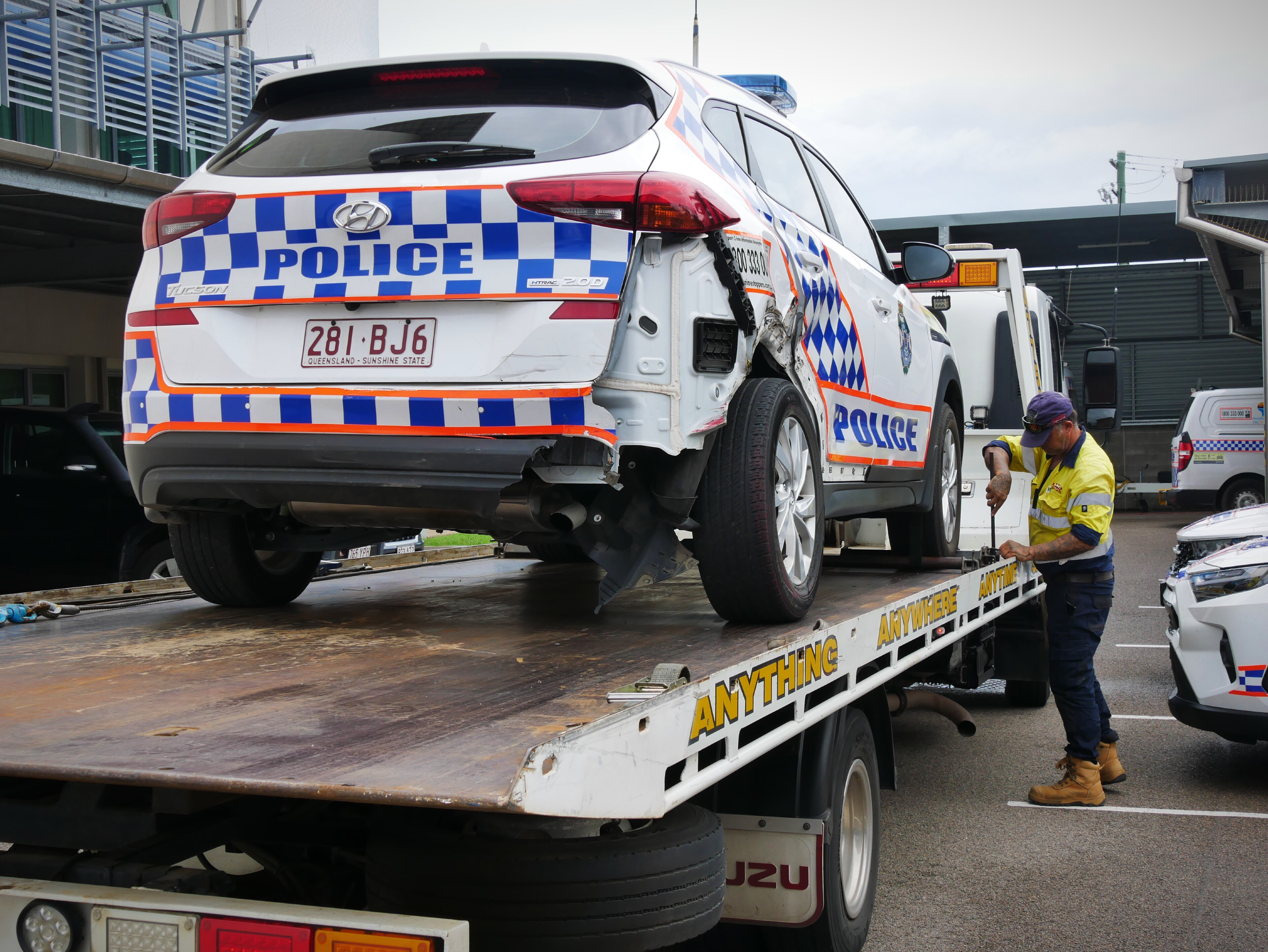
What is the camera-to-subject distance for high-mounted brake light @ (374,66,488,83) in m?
3.52

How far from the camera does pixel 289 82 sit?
12.3 feet

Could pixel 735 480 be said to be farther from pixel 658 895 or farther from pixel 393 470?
pixel 658 895

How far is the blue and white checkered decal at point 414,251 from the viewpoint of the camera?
3193 millimetres

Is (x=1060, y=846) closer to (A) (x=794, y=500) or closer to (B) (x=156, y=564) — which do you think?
(A) (x=794, y=500)

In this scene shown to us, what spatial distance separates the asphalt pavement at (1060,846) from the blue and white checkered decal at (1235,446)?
11.3 meters

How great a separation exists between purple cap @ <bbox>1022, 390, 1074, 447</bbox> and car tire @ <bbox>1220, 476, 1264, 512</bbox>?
13.6 m

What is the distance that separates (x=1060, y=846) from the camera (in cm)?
496

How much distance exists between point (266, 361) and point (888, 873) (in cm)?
283

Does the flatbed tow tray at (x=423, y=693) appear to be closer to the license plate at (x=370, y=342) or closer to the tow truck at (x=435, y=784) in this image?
the tow truck at (x=435, y=784)

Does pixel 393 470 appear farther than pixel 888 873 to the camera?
No

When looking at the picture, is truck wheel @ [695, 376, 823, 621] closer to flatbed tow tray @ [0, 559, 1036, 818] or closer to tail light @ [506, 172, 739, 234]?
flatbed tow tray @ [0, 559, 1036, 818]

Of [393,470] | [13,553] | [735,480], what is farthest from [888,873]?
[13,553]

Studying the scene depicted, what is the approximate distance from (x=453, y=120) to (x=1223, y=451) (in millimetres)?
16835

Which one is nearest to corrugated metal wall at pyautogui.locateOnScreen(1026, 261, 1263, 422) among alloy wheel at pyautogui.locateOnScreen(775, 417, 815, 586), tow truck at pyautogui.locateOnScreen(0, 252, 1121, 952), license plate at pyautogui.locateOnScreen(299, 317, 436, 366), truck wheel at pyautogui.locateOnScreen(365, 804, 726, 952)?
alloy wheel at pyautogui.locateOnScreen(775, 417, 815, 586)
